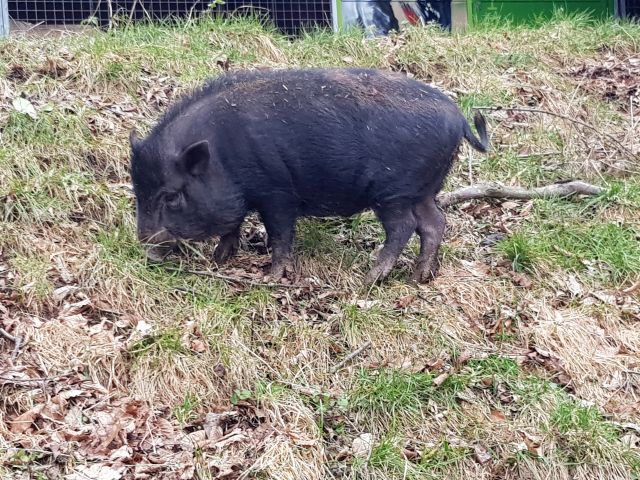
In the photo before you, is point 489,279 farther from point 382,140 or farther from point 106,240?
point 106,240

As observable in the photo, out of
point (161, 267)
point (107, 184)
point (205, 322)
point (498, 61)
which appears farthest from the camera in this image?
point (498, 61)

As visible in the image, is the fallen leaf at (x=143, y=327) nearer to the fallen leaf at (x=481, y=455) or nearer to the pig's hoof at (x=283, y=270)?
the pig's hoof at (x=283, y=270)

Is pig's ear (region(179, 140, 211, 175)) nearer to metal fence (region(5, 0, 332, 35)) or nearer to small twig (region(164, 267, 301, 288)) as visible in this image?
small twig (region(164, 267, 301, 288))

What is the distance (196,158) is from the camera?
665cm

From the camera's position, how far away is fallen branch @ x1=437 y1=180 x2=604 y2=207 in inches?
312

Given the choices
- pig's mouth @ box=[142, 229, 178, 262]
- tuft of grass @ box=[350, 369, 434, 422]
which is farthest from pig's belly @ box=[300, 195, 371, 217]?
tuft of grass @ box=[350, 369, 434, 422]

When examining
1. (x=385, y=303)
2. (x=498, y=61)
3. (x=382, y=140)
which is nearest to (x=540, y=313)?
(x=385, y=303)

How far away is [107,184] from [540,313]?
3179 mm

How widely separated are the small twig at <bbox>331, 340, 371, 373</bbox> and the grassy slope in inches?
1.6

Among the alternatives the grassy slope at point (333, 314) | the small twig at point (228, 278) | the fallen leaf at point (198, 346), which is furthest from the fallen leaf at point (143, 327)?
the small twig at point (228, 278)

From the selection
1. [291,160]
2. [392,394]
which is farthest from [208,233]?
[392,394]

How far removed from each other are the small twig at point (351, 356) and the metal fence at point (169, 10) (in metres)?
4.92

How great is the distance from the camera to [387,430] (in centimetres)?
583

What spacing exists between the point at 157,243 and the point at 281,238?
81cm
